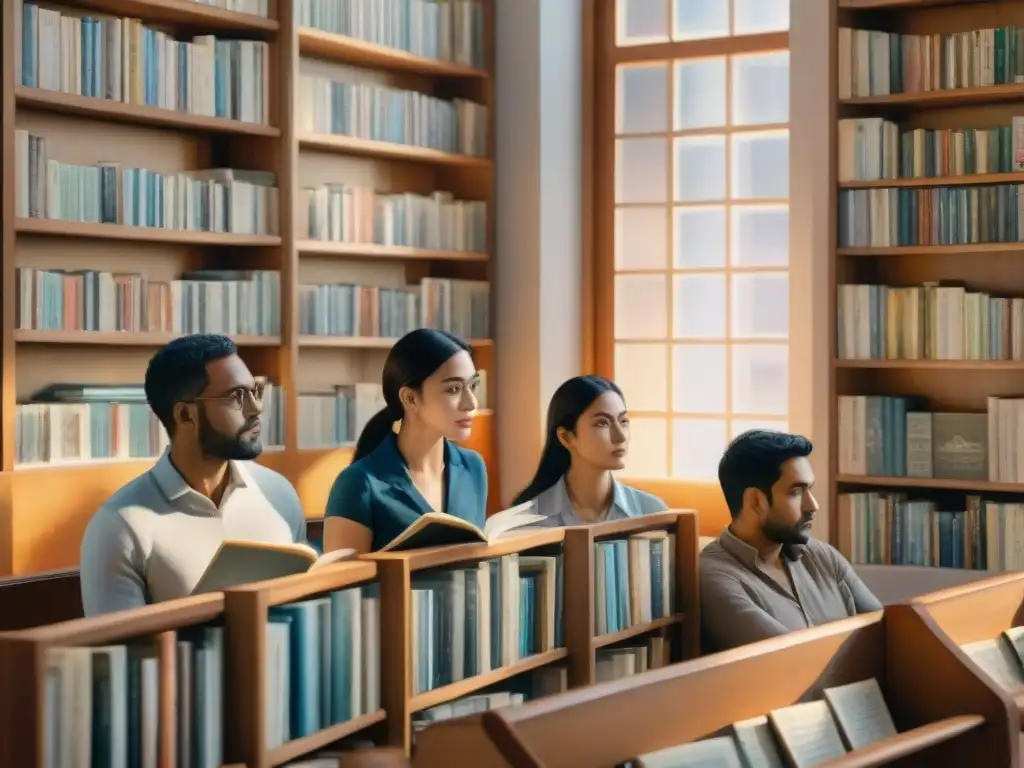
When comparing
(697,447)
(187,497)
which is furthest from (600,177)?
(187,497)

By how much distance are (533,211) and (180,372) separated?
385 cm

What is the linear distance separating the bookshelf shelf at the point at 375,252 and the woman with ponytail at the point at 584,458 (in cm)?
225

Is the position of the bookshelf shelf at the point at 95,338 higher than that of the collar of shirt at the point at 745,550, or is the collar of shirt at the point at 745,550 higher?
the bookshelf shelf at the point at 95,338

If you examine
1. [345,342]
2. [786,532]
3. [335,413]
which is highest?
[345,342]

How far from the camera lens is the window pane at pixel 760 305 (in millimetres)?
6828

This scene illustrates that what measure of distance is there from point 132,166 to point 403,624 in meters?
3.46

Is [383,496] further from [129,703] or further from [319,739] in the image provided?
[129,703]

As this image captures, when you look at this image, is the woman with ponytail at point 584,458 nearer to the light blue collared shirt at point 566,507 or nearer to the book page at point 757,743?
the light blue collared shirt at point 566,507

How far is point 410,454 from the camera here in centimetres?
383

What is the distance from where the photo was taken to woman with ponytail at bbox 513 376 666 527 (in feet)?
13.6

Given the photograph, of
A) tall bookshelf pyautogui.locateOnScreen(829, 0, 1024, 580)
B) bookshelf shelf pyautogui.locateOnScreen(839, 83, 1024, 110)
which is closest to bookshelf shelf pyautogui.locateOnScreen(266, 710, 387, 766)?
tall bookshelf pyautogui.locateOnScreen(829, 0, 1024, 580)

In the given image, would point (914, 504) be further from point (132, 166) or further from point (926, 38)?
point (132, 166)

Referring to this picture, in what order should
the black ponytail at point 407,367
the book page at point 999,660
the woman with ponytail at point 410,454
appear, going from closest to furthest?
the book page at point 999,660 → the woman with ponytail at point 410,454 → the black ponytail at point 407,367

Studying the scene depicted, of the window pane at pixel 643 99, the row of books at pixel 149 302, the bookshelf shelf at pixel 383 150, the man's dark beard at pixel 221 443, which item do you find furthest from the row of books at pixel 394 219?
the man's dark beard at pixel 221 443
